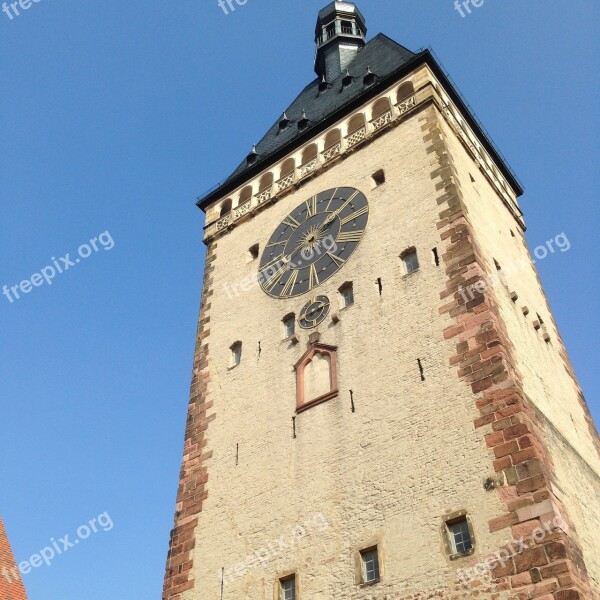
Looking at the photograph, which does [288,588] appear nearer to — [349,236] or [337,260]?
[337,260]

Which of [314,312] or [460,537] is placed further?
[314,312]

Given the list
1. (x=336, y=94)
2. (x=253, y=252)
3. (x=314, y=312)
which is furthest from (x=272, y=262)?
(x=336, y=94)

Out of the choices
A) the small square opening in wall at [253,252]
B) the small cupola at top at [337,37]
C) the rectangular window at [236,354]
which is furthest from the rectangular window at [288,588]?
the small cupola at top at [337,37]

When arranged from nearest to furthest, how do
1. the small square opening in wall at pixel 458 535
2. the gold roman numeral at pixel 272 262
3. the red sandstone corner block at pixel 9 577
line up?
the small square opening in wall at pixel 458 535, the red sandstone corner block at pixel 9 577, the gold roman numeral at pixel 272 262

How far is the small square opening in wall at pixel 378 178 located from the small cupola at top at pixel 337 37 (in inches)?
370

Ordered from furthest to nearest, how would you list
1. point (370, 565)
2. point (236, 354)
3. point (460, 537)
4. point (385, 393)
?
point (236, 354), point (385, 393), point (370, 565), point (460, 537)

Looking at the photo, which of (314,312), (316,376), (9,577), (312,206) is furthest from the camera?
(312,206)

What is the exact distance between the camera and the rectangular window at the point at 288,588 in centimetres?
1205

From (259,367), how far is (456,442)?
5449 mm

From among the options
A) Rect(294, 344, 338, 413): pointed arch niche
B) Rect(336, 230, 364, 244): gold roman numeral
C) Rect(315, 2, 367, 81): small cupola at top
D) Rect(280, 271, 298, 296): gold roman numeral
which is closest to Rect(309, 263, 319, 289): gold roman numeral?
Rect(280, 271, 298, 296): gold roman numeral

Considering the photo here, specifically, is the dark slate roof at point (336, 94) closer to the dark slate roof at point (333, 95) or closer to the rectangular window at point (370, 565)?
the dark slate roof at point (333, 95)

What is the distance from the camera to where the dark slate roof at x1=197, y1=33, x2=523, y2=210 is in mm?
20781

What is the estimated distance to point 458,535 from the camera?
10812 mm

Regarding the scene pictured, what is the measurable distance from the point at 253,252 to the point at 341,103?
5.54 meters
